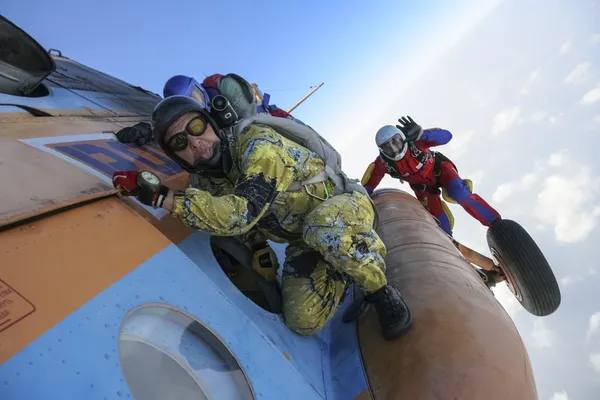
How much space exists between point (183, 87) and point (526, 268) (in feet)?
13.3

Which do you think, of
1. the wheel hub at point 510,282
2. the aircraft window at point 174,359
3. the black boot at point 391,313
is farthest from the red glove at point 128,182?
the wheel hub at point 510,282

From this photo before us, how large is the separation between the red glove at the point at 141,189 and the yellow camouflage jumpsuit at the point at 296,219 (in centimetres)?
8

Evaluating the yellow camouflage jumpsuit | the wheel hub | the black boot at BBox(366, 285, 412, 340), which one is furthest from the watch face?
the wheel hub

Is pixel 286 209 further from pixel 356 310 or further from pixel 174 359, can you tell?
pixel 174 359

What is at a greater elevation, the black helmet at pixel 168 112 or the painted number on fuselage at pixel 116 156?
the black helmet at pixel 168 112

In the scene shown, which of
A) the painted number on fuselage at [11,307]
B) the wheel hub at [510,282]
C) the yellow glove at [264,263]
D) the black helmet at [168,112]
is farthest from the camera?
the wheel hub at [510,282]

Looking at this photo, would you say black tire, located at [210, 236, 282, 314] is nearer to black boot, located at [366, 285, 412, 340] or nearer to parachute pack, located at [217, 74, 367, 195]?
parachute pack, located at [217, 74, 367, 195]

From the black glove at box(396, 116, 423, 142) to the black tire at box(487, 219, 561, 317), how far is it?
1.65m

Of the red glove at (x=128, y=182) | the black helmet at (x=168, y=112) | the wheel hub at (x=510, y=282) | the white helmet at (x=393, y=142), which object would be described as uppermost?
the white helmet at (x=393, y=142)

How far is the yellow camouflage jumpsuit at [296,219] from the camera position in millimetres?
2223

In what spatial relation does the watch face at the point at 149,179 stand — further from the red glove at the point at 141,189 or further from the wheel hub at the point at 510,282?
the wheel hub at the point at 510,282

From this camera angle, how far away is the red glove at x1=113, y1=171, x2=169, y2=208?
2080 mm

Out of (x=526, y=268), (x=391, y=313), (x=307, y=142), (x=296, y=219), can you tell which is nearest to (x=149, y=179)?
(x=296, y=219)

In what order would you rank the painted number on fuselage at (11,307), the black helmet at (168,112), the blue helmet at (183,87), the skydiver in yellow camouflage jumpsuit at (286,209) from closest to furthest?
the painted number on fuselage at (11,307)
the skydiver in yellow camouflage jumpsuit at (286,209)
the black helmet at (168,112)
the blue helmet at (183,87)
